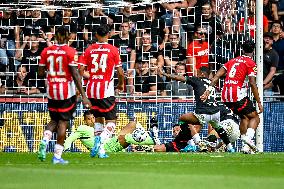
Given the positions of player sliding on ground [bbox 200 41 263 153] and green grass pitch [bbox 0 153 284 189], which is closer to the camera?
green grass pitch [bbox 0 153 284 189]

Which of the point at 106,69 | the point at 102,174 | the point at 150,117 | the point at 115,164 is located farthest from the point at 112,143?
the point at 102,174

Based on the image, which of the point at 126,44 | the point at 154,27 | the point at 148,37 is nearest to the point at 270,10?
the point at 154,27

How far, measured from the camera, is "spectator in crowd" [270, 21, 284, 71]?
2398cm

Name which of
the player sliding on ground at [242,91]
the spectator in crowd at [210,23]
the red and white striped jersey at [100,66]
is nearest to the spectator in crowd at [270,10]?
the spectator in crowd at [210,23]

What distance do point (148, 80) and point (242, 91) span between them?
12.6 feet

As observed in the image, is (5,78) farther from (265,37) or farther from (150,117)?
(265,37)

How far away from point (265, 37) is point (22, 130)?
5.77m

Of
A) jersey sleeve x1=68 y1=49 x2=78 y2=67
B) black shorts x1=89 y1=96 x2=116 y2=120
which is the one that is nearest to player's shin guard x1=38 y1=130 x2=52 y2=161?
jersey sleeve x1=68 y1=49 x2=78 y2=67

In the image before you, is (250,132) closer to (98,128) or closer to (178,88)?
(98,128)

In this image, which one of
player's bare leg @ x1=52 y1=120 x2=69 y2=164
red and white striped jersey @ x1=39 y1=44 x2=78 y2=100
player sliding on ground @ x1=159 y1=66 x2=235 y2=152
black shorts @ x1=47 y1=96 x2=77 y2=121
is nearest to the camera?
player's bare leg @ x1=52 y1=120 x2=69 y2=164

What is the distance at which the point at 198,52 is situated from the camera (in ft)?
76.3

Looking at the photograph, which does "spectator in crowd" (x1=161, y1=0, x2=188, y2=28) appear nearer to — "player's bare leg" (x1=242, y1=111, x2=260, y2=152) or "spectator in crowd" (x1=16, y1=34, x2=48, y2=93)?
"spectator in crowd" (x1=16, y1=34, x2=48, y2=93)

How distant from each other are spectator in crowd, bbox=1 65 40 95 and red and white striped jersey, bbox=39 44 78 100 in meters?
7.30

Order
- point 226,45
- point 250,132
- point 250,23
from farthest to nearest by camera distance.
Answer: point 250,23 < point 226,45 < point 250,132
